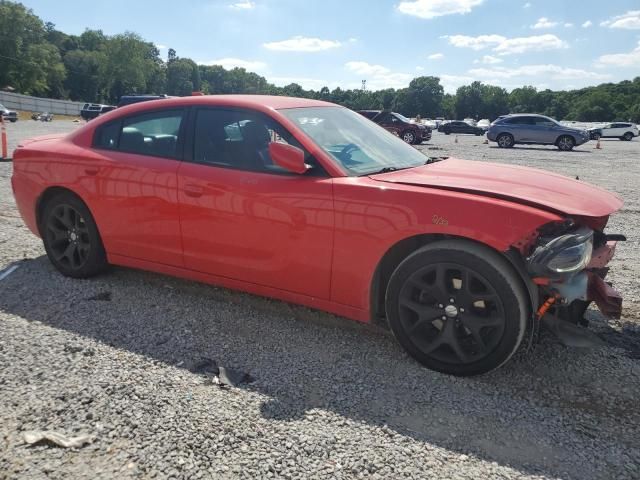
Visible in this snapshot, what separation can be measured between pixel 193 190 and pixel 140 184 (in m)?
0.54

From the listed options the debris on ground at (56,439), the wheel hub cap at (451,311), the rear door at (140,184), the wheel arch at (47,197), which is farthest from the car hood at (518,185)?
the wheel arch at (47,197)

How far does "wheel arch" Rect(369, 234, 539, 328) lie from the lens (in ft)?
9.41

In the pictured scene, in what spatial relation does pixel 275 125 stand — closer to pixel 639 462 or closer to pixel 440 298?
pixel 440 298

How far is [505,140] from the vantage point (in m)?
24.6

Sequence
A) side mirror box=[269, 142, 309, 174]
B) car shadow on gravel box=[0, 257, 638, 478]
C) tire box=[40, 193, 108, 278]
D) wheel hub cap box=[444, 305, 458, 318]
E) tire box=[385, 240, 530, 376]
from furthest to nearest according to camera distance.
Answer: tire box=[40, 193, 108, 278] < side mirror box=[269, 142, 309, 174] < wheel hub cap box=[444, 305, 458, 318] < tire box=[385, 240, 530, 376] < car shadow on gravel box=[0, 257, 638, 478]

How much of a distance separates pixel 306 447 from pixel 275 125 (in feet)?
7.01

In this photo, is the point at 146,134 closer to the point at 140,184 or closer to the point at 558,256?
the point at 140,184

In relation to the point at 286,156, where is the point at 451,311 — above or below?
below

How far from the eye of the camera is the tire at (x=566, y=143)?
23.5 meters

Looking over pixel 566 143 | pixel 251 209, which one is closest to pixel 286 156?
pixel 251 209

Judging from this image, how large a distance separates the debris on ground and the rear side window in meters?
2.12

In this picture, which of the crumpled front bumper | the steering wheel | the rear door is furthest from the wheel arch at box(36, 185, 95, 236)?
the crumpled front bumper

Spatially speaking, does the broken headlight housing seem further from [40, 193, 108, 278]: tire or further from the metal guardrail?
the metal guardrail

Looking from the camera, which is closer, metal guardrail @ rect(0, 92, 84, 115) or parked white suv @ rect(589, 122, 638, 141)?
parked white suv @ rect(589, 122, 638, 141)
